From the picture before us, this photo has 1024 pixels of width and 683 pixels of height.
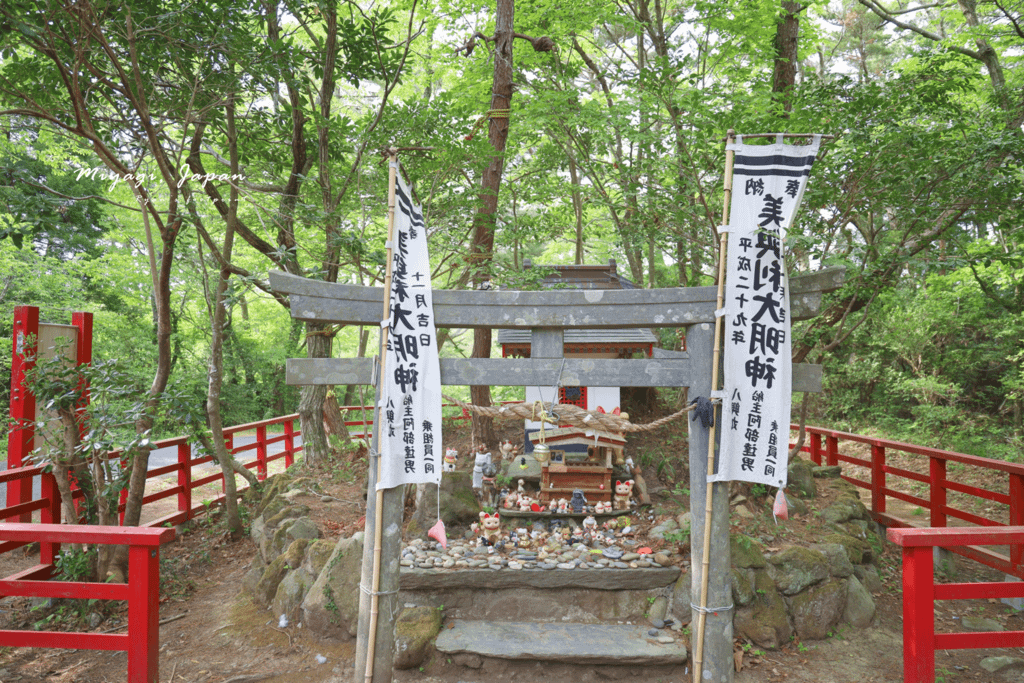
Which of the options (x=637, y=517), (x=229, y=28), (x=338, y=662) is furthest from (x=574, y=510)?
(x=229, y=28)

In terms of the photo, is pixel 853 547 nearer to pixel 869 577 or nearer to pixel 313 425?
pixel 869 577

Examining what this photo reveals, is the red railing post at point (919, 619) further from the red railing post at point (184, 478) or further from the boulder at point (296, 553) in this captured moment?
the red railing post at point (184, 478)

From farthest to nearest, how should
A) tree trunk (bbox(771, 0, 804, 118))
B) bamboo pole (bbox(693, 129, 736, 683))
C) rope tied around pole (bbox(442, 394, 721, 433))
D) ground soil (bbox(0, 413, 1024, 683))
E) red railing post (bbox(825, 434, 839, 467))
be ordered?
red railing post (bbox(825, 434, 839, 467)), tree trunk (bbox(771, 0, 804, 118)), ground soil (bbox(0, 413, 1024, 683)), rope tied around pole (bbox(442, 394, 721, 433)), bamboo pole (bbox(693, 129, 736, 683))

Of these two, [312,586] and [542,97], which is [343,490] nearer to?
[312,586]

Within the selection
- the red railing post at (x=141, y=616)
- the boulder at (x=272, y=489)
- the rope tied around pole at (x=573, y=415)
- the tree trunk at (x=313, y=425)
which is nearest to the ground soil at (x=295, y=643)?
the boulder at (x=272, y=489)

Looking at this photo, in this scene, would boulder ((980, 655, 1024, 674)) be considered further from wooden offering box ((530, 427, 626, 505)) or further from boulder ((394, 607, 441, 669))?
boulder ((394, 607, 441, 669))

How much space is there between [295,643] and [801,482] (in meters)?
6.83

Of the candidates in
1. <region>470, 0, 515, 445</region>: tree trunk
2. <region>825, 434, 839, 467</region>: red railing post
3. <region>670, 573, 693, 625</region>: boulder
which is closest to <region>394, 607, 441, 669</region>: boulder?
<region>670, 573, 693, 625</region>: boulder

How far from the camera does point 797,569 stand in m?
5.84

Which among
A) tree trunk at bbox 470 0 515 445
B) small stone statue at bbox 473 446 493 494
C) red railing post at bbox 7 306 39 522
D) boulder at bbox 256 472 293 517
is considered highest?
tree trunk at bbox 470 0 515 445

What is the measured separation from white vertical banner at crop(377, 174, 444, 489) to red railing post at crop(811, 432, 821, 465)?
8.02 metres

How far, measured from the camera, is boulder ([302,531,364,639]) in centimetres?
547

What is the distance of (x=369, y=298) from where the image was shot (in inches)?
165

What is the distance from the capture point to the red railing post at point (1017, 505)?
19.4 ft
